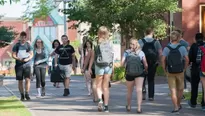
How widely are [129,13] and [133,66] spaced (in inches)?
449

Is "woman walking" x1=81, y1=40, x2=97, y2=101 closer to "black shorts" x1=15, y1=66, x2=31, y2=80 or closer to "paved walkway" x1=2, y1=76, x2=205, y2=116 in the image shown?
"paved walkway" x1=2, y1=76, x2=205, y2=116

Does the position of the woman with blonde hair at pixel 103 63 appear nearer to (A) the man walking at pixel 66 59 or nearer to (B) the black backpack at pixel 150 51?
(B) the black backpack at pixel 150 51

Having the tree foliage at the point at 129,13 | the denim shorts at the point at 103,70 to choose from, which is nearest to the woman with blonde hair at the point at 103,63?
the denim shorts at the point at 103,70

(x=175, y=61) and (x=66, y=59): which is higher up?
(x=175, y=61)

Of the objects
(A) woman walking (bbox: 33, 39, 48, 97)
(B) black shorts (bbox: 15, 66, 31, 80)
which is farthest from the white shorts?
(B) black shorts (bbox: 15, 66, 31, 80)


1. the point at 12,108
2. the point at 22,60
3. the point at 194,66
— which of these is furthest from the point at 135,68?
the point at 22,60

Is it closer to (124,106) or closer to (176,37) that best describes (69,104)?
(124,106)

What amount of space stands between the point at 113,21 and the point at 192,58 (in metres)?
11.7

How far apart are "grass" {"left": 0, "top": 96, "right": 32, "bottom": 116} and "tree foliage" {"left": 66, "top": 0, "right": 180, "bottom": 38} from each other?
29.8 ft

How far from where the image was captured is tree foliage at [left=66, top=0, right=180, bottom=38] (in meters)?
22.8

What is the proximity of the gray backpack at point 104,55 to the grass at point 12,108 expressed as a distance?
72.3 inches

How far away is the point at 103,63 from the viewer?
11664 mm

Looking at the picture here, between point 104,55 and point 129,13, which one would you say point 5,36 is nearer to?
point 129,13

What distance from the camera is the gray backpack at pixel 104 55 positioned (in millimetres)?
11672
